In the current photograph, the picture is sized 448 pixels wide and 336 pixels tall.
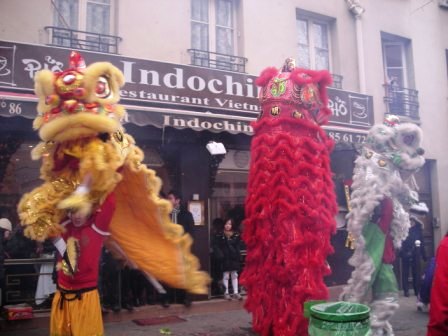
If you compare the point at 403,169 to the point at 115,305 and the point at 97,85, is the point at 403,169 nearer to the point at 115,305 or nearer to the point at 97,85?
the point at 97,85

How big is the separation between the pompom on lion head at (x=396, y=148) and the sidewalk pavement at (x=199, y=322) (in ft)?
8.09

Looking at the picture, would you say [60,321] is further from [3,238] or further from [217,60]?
[217,60]

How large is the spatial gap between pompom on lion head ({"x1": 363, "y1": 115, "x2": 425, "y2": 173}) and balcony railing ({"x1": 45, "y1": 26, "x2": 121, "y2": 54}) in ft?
14.1

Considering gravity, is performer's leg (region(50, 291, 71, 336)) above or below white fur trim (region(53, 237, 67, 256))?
below

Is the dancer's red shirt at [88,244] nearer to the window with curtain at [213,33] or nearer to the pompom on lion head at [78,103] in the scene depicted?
the pompom on lion head at [78,103]

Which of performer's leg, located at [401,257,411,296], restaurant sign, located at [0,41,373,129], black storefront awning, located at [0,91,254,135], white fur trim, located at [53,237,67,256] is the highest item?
restaurant sign, located at [0,41,373,129]

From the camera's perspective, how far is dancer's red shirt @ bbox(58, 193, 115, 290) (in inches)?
136

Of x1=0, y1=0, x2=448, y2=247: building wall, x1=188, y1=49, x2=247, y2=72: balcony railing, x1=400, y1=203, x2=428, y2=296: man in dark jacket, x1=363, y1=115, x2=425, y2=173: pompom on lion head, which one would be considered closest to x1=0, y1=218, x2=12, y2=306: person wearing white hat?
x1=0, y1=0, x2=448, y2=247: building wall

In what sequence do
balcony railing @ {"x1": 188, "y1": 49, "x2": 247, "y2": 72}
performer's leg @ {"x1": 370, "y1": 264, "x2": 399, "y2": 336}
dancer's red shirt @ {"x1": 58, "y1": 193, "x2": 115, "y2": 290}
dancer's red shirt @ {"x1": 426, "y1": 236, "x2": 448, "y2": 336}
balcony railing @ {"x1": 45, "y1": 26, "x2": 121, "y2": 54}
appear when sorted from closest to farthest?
dancer's red shirt @ {"x1": 426, "y1": 236, "x2": 448, "y2": 336}, dancer's red shirt @ {"x1": 58, "y1": 193, "x2": 115, "y2": 290}, performer's leg @ {"x1": 370, "y1": 264, "x2": 399, "y2": 336}, balcony railing @ {"x1": 45, "y1": 26, "x2": 121, "y2": 54}, balcony railing @ {"x1": 188, "y1": 49, "x2": 247, "y2": 72}

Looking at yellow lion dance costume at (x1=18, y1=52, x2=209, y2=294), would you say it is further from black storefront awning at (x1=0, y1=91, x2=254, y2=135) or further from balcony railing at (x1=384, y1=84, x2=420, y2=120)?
balcony railing at (x1=384, y1=84, x2=420, y2=120)

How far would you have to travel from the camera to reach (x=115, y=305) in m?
7.07

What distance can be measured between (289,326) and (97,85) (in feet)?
8.31

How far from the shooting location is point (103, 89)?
366 centimetres

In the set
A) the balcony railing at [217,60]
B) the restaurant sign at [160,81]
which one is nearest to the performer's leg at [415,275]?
the restaurant sign at [160,81]
